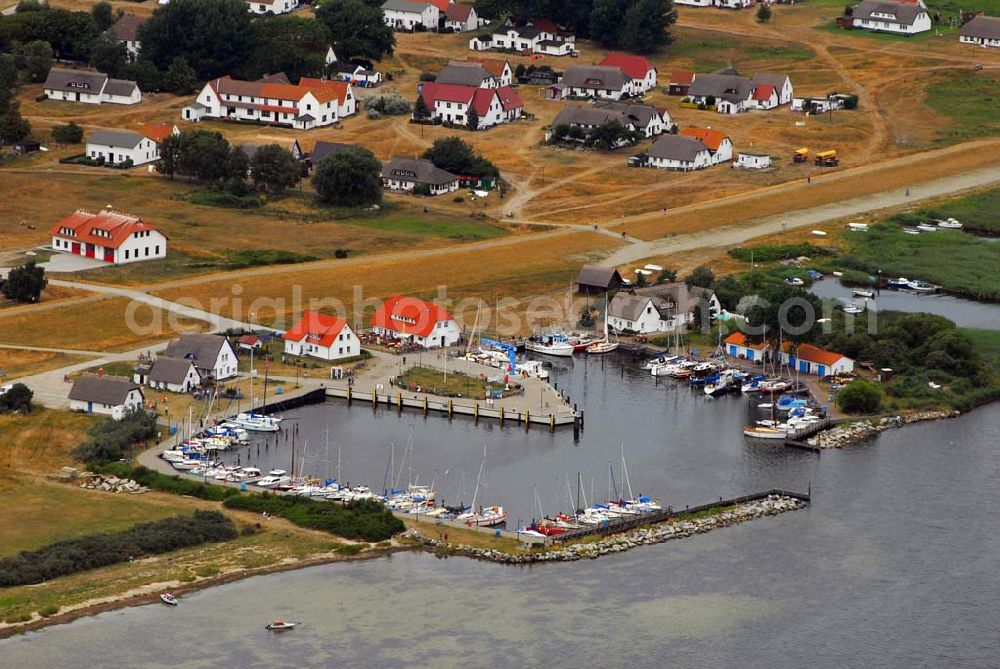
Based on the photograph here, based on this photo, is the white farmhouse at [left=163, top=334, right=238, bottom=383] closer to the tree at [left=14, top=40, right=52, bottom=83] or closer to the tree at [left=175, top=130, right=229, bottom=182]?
the tree at [left=175, top=130, right=229, bottom=182]

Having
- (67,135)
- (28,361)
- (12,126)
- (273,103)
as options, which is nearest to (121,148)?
(67,135)

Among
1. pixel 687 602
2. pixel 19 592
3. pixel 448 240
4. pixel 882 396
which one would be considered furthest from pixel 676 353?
pixel 19 592

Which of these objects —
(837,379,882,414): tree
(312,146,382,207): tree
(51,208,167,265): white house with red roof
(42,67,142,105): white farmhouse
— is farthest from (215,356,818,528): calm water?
→ (42,67,142,105): white farmhouse

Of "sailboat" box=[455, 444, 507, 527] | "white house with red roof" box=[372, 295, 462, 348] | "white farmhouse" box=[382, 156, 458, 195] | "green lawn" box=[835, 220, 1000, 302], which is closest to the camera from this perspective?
"sailboat" box=[455, 444, 507, 527]

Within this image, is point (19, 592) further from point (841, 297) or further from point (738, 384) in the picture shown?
point (841, 297)

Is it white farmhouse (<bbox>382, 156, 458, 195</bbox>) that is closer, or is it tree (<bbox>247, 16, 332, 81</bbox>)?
white farmhouse (<bbox>382, 156, 458, 195</bbox>)

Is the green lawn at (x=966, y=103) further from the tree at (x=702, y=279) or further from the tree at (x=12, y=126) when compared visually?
the tree at (x=12, y=126)
